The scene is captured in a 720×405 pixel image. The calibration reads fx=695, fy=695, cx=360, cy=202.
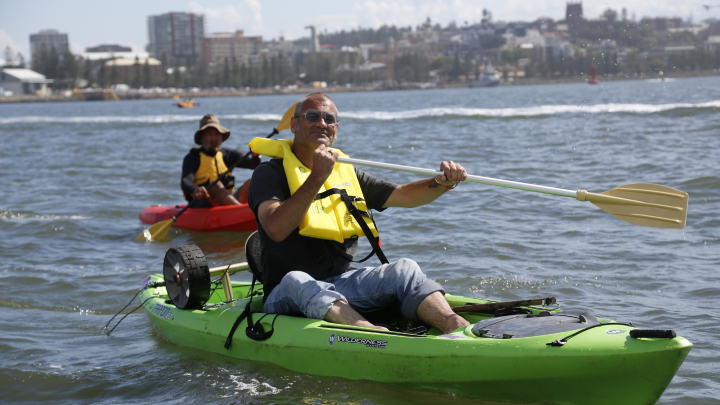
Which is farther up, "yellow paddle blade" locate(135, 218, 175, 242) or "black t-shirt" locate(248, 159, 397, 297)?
"black t-shirt" locate(248, 159, 397, 297)

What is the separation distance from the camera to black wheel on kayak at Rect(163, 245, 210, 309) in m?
4.30

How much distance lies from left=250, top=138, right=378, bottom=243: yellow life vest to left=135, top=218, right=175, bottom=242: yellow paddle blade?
15.6 feet

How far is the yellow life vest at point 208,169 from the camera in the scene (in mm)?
8266

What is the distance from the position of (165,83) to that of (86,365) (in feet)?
407

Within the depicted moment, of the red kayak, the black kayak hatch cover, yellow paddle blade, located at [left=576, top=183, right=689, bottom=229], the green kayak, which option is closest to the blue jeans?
the green kayak

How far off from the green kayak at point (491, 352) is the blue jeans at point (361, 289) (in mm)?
116

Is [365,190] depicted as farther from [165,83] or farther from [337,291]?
[165,83]

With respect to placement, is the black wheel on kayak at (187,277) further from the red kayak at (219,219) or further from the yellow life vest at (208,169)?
the yellow life vest at (208,169)

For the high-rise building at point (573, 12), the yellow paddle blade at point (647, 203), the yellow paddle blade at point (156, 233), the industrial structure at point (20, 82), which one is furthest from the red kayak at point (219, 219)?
the industrial structure at point (20, 82)

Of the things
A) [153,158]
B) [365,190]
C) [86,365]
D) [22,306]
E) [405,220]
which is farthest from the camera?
[153,158]

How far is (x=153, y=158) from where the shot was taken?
690 inches

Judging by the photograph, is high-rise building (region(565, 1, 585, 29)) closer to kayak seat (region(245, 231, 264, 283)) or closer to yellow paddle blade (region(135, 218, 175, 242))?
yellow paddle blade (region(135, 218, 175, 242))

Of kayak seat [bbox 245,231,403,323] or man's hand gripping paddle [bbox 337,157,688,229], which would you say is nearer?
kayak seat [bbox 245,231,403,323]

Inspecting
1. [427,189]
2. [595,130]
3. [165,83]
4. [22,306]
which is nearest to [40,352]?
[22,306]
